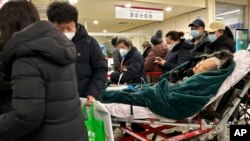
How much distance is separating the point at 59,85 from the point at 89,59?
107cm

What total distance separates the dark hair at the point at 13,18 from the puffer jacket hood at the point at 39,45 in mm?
107

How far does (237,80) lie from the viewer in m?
2.69

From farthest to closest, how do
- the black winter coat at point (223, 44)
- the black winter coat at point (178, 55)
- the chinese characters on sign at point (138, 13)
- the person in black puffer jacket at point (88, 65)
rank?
the chinese characters on sign at point (138, 13) → the black winter coat at point (178, 55) → the black winter coat at point (223, 44) → the person in black puffer jacket at point (88, 65)

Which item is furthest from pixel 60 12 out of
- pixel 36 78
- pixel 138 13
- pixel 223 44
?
pixel 138 13

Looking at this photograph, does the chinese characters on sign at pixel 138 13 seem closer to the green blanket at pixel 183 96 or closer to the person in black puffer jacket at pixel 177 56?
the person in black puffer jacket at pixel 177 56

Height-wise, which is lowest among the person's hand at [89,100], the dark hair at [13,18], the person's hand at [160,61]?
the person's hand at [89,100]

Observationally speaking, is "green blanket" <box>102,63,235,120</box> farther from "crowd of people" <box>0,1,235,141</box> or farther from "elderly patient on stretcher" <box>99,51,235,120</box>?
"crowd of people" <box>0,1,235,141</box>

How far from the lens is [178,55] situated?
4141 mm

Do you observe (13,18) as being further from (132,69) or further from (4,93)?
(132,69)

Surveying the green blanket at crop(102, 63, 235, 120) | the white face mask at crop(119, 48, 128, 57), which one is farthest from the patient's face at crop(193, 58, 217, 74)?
the white face mask at crop(119, 48, 128, 57)

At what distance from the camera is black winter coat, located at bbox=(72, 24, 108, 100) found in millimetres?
2379

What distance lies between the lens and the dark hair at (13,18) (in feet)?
4.60

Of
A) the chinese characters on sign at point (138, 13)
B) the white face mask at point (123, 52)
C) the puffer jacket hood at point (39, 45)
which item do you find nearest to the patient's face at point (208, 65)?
the white face mask at point (123, 52)

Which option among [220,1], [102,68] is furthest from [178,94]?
[220,1]
